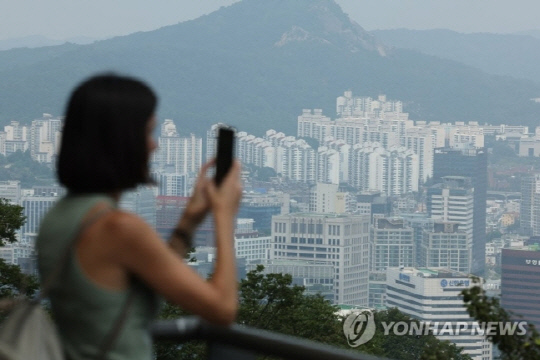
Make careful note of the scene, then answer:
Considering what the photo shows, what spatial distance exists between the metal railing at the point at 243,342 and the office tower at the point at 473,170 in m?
59.0

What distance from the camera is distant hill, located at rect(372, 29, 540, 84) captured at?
10175cm

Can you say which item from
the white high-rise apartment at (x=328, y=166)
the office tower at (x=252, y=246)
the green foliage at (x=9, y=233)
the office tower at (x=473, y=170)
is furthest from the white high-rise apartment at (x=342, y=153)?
the green foliage at (x=9, y=233)

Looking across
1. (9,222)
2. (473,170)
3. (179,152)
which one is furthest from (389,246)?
(9,222)

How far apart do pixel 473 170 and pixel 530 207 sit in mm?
4587

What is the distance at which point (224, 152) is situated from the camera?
2.19ft

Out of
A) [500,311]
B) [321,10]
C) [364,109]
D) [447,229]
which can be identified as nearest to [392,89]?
[364,109]

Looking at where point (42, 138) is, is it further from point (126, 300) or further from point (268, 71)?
point (126, 300)

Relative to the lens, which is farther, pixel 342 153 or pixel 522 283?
pixel 342 153

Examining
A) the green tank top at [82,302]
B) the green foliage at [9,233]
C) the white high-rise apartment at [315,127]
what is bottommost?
the green foliage at [9,233]

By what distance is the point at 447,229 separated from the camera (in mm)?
57656

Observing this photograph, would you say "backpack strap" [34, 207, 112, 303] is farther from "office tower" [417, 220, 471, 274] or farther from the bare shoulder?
"office tower" [417, 220, 471, 274]

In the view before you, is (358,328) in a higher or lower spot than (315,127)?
lower

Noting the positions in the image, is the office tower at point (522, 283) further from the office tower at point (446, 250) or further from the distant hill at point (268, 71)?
the distant hill at point (268, 71)

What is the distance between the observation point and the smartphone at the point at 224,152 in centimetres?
67
